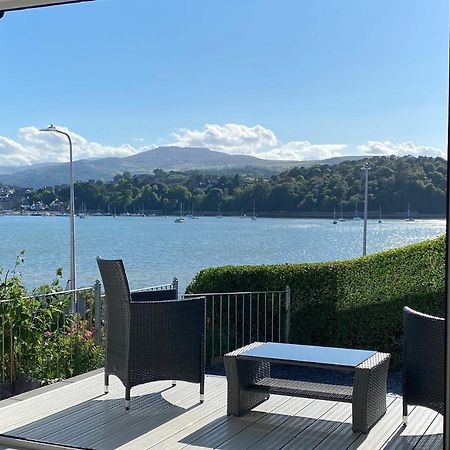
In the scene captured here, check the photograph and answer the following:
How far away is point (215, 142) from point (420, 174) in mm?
18415

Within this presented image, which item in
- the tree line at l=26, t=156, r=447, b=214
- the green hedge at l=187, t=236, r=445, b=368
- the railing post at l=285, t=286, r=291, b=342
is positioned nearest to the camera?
the green hedge at l=187, t=236, r=445, b=368

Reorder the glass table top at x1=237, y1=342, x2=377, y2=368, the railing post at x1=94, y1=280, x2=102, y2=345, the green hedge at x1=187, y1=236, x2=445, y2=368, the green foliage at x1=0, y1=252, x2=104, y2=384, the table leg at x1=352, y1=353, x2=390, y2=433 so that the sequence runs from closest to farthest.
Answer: the table leg at x1=352, y1=353, x2=390, y2=433 < the glass table top at x1=237, y1=342, x2=377, y2=368 < the green foliage at x1=0, y1=252, x2=104, y2=384 < the railing post at x1=94, y1=280, x2=102, y2=345 < the green hedge at x1=187, y1=236, x2=445, y2=368

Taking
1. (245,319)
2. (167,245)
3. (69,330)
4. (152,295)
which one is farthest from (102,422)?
(167,245)

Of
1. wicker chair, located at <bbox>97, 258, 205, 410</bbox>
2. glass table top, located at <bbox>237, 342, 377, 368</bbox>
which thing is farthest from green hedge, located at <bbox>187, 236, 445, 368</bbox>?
wicker chair, located at <bbox>97, 258, 205, 410</bbox>

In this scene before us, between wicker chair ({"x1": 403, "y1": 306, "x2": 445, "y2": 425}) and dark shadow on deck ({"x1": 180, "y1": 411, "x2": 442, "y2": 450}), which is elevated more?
wicker chair ({"x1": 403, "y1": 306, "x2": 445, "y2": 425})

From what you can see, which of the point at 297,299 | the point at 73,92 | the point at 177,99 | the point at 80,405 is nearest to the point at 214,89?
the point at 177,99

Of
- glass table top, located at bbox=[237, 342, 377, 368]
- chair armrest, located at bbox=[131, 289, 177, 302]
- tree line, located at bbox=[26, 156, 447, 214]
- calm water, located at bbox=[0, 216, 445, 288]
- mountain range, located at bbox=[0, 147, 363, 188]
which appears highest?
mountain range, located at bbox=[0, 147, 363, 188]

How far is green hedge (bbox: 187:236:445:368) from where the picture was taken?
621 centimetres

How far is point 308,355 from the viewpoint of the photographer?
3836 millimetres

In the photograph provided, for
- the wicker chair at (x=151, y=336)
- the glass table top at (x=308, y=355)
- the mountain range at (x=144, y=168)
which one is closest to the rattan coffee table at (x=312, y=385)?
the glass table top at (x=308, y=355)

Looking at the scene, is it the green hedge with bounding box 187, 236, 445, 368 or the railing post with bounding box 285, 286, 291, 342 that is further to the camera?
the railing post with bounding box 285, 286, 291, 342

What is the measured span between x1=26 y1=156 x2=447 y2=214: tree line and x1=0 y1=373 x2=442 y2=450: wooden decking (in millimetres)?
A: 3488

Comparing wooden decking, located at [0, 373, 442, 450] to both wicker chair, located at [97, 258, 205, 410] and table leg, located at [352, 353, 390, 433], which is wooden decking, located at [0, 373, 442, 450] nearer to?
table leg, located at [352, 353, 390, 433]

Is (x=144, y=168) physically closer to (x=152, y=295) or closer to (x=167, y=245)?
(x=167, y=245)
